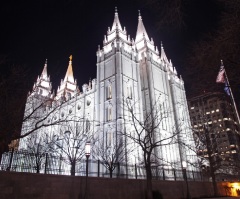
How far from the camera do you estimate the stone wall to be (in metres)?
10.6

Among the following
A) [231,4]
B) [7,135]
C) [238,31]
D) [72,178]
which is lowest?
[72,178]

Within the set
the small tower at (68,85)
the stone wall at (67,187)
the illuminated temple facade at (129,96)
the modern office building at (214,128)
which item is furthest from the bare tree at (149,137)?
the small tower at (68,85)

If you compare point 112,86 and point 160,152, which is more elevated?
point 112,86

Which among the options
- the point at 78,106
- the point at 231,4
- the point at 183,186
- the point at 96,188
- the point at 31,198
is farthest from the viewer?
the point at 78,106

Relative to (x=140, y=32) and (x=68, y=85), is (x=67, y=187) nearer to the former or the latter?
(x=140, y=32)

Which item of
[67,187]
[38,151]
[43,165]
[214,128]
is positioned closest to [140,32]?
[214,128]

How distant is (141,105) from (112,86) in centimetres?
673

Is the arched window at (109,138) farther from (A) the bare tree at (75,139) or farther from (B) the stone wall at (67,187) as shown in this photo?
(B) the stone wall at (67,187)

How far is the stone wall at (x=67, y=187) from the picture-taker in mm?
10644

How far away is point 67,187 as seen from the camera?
494 inches

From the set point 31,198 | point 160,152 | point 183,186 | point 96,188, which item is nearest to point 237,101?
point 183,186

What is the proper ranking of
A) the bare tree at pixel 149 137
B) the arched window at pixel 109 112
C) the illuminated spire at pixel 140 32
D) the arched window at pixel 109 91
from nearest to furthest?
the bare tree at pixel 149 137
the arched window at pixel 109 112
the arched window at pixel 109 91
the illuminated spire at pixel 140 32

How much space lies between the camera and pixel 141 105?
4291cm

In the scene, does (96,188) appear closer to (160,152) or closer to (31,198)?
(31,198)
